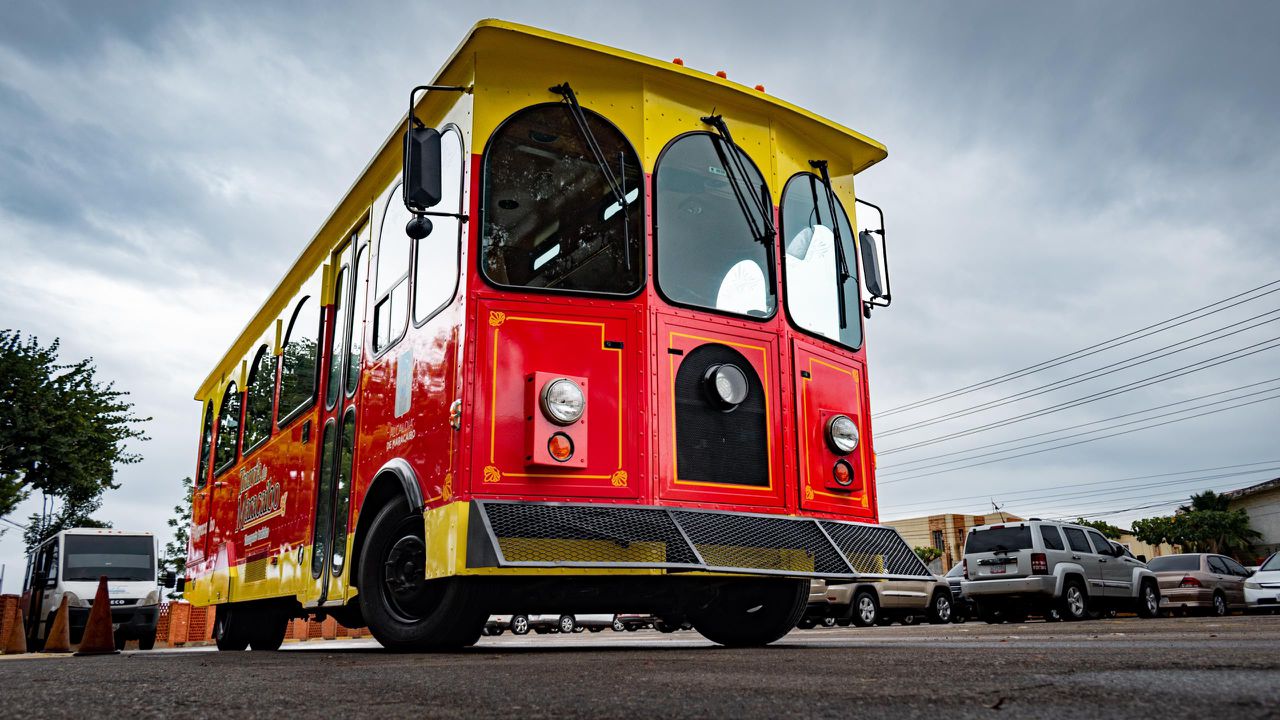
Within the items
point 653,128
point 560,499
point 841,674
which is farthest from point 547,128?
point 841,674

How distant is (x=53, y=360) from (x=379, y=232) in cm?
2321

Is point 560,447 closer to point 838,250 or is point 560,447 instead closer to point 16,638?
point 838,250

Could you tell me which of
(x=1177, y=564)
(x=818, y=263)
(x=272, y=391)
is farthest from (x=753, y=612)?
(x=1177, y=564)

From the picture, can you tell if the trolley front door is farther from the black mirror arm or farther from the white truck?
the white truck

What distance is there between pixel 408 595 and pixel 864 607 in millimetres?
12379

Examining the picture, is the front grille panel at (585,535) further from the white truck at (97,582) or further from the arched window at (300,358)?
the white truck at (97,582)

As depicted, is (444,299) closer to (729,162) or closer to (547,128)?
(547,128)

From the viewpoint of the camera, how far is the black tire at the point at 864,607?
16.3 meters

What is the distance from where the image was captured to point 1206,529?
129ft

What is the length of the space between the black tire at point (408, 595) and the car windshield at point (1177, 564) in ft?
52.5

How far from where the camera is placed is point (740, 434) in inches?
218

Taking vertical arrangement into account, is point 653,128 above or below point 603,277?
above

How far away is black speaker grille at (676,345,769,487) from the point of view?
5328 mm

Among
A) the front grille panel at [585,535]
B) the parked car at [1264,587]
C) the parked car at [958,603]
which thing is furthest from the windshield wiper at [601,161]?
the parked car at [1264,587]
